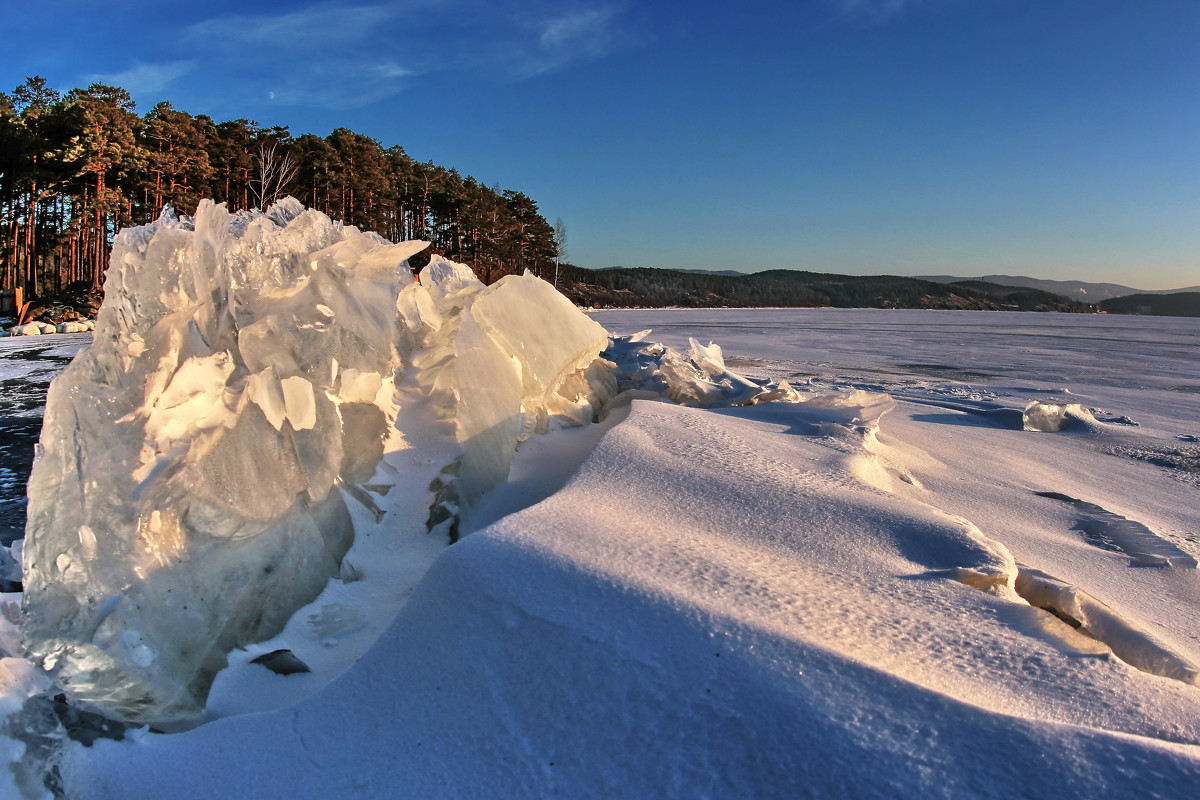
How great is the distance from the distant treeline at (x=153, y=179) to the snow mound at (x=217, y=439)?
2212 cm

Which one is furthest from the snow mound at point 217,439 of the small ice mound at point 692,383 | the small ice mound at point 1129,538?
the small ice mound at point 1129,538

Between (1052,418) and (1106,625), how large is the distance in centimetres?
340

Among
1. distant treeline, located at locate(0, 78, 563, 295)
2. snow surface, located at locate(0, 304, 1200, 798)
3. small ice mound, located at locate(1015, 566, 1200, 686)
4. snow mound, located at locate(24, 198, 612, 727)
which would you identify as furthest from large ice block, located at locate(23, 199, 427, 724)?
distant treeline, located at locate(0, 78, 563, 295)

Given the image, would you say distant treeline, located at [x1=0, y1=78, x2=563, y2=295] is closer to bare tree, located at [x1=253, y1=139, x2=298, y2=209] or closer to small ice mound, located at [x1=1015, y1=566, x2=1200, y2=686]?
bare tree, located at [x1=253, y1=139, x2=298, y2=209]

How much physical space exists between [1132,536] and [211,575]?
3.06 meters

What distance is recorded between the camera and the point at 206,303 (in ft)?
6.66

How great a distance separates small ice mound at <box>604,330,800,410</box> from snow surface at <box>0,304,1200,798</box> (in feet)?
5.65

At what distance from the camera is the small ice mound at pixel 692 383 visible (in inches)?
163

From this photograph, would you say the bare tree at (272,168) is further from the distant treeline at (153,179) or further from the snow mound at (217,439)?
the snow mound at (217,439)

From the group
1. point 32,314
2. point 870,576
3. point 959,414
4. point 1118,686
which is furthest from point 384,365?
point 32,314

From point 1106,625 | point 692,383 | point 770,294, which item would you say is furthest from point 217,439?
point 770,294

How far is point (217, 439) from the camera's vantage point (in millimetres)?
1844

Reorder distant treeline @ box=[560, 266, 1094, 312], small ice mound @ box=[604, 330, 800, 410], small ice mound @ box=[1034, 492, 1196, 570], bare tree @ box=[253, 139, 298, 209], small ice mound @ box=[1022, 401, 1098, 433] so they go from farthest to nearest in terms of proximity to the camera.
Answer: distant treeline @ box=[560, 266, 1094, 312] → bare tree @ box=[253, 139, 298, 209] → small ice mound @ box=[1022, 401, 1098, 433] → small ice mound @ box=[604, 330, 800, 410] → small ice mound @ box=[1034, 492, 1196, 570]

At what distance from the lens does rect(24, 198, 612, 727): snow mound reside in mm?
1535
